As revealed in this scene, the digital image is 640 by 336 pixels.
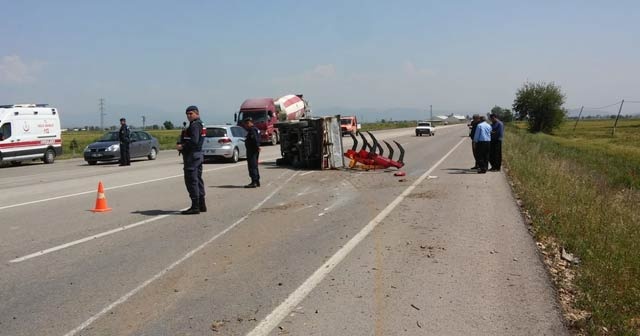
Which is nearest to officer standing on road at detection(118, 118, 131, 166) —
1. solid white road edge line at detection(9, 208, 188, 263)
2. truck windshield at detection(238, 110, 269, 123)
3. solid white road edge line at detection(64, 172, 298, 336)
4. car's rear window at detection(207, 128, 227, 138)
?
car's rear window at detection(207, 128, 227, 138)

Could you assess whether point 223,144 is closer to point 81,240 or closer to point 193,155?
point 193,155

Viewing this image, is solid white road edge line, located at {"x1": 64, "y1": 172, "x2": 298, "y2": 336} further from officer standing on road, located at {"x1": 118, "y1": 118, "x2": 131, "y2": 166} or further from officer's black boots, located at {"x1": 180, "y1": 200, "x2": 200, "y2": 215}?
officer standing on road, located at {"x1": 118, "y1": 118, "x2": 131, "y2": 166}

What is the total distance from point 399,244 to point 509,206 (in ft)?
13.5

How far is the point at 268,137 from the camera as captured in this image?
123 feet

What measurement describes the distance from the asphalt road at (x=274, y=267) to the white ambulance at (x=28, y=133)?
42.9ft

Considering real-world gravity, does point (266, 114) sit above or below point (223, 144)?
above

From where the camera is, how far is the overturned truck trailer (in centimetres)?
1858

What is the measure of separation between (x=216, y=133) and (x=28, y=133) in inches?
341

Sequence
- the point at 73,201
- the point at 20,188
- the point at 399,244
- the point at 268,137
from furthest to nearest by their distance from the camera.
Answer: the point at 268,137 < the point at 20,188 < the point at 73,201 < the point at 399,244

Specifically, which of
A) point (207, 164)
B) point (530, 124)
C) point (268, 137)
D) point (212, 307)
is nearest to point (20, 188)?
point (207, 164)

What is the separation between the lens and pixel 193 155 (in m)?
10.1

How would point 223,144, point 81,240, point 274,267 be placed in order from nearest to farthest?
point 274,267
point 81,240
point 223,144

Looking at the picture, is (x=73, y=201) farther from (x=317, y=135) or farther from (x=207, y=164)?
(x=207, y=164)

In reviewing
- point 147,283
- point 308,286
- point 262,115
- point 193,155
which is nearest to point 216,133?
point 193,155
